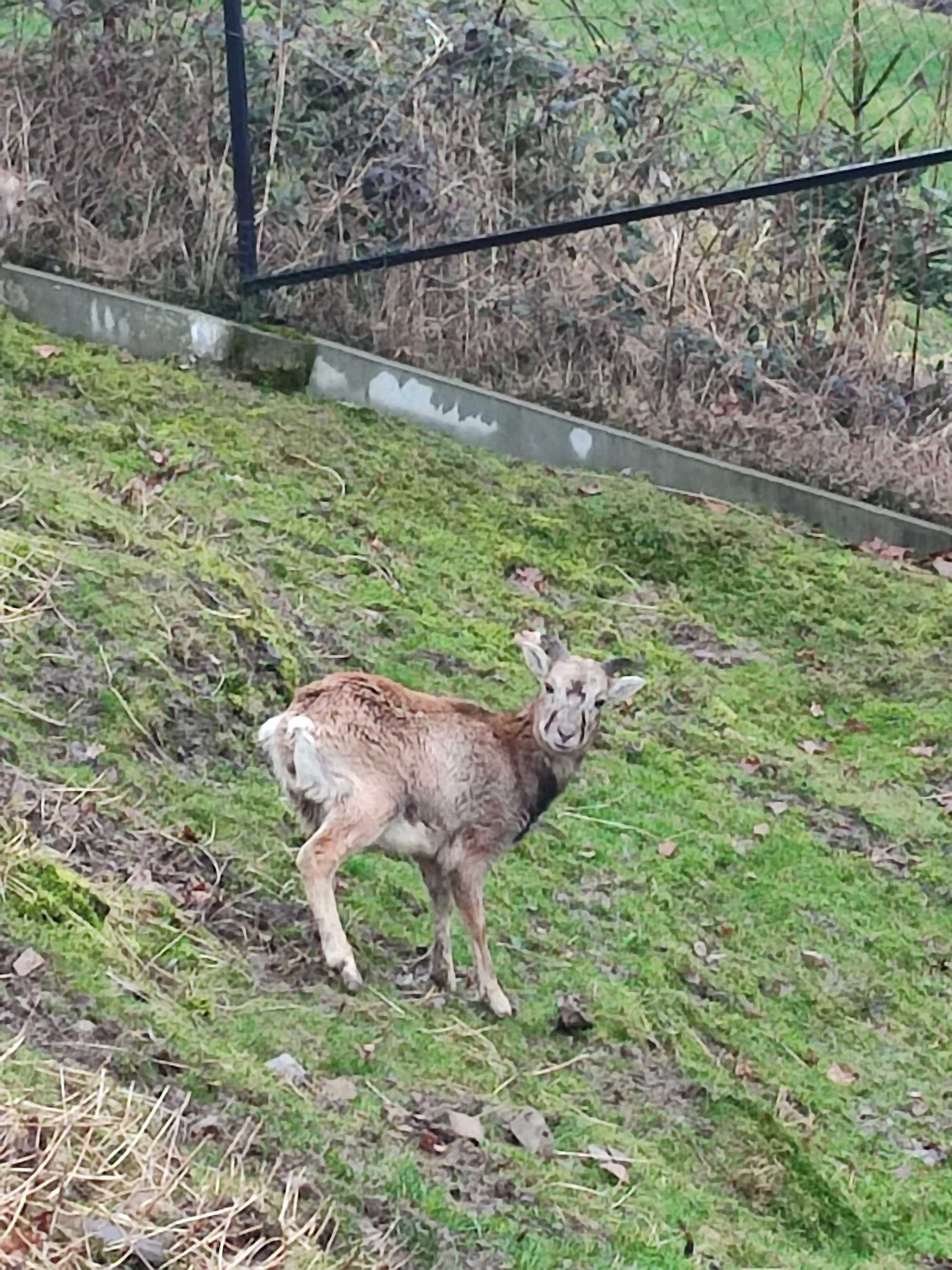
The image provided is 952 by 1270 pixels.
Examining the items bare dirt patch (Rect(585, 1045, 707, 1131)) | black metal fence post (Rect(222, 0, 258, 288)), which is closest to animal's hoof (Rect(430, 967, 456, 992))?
bare dirt patch (Rect(585, 1045, 707, 1131))

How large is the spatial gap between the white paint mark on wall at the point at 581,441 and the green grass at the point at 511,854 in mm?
370

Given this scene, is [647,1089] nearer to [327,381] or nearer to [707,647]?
[707,647]

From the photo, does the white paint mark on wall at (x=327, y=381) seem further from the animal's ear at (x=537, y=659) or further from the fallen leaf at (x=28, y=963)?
the fallen leaf at (x=28, y=963)

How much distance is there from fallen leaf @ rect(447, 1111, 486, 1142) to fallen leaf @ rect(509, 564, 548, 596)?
3.92m

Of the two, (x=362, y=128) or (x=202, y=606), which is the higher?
(x=362, y=128)

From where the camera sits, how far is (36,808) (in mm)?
5102

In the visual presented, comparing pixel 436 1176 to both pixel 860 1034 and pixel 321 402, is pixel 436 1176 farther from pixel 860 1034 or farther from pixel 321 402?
pixel 321 402

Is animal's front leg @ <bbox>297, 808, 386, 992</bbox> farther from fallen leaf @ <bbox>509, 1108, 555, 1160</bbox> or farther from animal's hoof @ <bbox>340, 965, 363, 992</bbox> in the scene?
fallen leaf @ <bbox>509, 1108, 555, 1160</bbox>

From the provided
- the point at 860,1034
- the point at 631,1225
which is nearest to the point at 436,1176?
the point at 631,1225

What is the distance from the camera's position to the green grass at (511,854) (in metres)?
4.39

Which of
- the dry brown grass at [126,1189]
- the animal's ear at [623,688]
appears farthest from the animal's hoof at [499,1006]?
the dry brown grass at [126,1189]

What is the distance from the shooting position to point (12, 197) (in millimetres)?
9211

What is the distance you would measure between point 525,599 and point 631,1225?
4053 millimetres

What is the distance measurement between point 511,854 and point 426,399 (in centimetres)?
369
